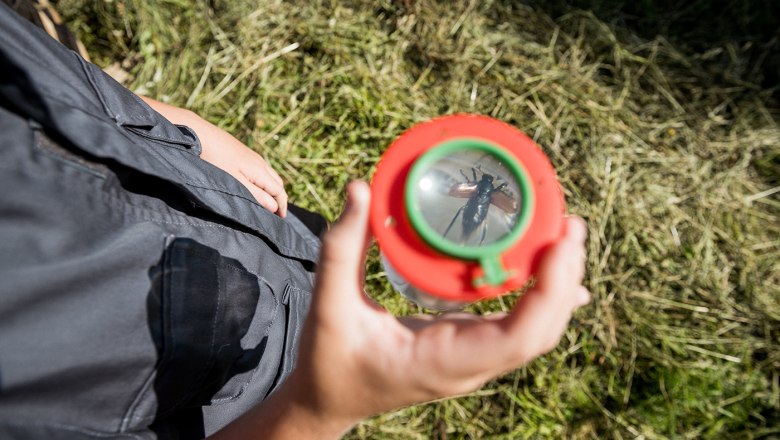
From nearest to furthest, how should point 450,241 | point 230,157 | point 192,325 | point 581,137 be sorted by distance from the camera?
1. point 450,241
2. point 192,325
3. point 230,157
4. point 581,137

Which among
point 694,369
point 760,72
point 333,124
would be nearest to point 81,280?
point 333,124

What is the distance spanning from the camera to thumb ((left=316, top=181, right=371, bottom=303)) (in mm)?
624

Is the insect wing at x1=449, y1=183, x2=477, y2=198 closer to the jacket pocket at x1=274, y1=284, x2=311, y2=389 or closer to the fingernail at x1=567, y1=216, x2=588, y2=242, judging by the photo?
the fingernail at x1=567, y1=216, x2=588, y2=242

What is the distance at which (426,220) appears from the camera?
73 cm

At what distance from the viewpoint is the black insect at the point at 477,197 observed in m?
0.80

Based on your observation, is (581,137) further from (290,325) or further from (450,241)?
(450,241)

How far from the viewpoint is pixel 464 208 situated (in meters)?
0.82

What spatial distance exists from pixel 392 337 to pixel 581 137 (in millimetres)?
1632

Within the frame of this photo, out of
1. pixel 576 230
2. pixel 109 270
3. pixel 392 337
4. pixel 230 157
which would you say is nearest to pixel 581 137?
pixel 230 157

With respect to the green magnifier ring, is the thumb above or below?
below

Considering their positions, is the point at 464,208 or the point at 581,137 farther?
the point at 581,137

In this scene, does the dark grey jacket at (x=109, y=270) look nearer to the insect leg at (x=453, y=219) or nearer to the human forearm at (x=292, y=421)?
the human forearm at (x=292, y=421)

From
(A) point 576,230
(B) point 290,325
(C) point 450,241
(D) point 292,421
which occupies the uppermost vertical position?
(A) point 576,230

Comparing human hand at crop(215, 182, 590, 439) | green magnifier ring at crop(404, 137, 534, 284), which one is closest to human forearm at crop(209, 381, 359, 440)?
human hand at crop(215, 182, 590, 439)
